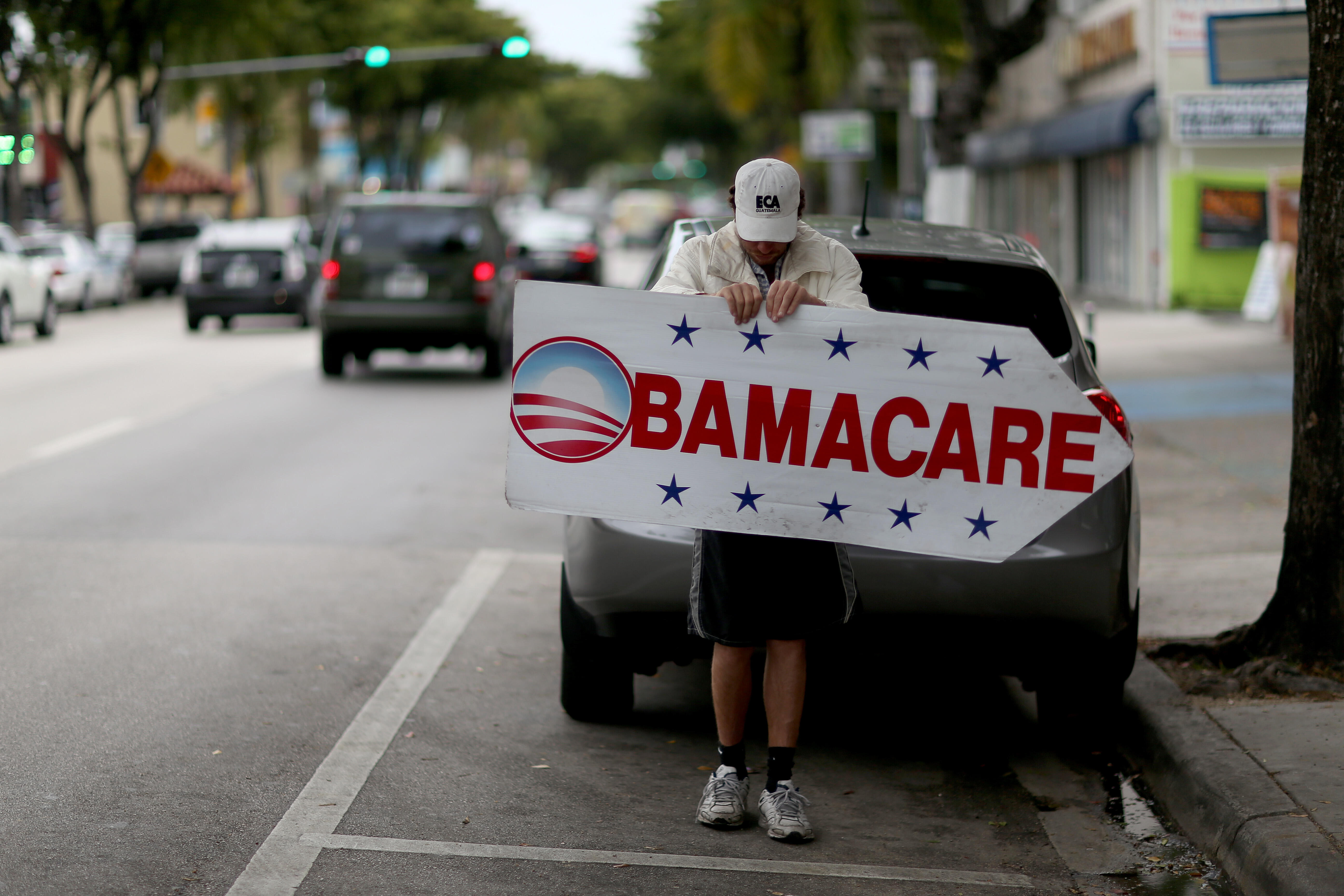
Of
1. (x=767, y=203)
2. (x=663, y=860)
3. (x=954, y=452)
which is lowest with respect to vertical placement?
(x=663, y=860)

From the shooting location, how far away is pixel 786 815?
4.71 metres

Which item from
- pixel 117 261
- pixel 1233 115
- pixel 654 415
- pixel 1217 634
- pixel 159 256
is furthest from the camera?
pixel 159 256

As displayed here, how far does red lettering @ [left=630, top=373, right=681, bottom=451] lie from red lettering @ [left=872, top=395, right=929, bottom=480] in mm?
538

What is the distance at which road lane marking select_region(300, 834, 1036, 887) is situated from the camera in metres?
4.52

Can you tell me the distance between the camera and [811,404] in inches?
188

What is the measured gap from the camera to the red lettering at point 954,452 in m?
4.77

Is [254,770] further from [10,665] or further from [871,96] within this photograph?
[871,96]

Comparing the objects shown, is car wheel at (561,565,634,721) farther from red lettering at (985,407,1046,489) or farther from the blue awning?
the blue awning

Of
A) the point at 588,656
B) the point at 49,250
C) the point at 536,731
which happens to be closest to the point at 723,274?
the point at 588,656

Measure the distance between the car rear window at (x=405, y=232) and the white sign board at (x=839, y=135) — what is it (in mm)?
6282

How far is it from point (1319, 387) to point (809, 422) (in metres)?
2.06

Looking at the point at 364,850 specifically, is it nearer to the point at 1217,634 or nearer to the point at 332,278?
the point at 1217,634

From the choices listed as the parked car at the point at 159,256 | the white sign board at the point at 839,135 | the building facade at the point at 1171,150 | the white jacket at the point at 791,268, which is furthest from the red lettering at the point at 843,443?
the parked car at the point at 159,256

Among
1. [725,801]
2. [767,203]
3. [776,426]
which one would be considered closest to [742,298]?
[767,203]
